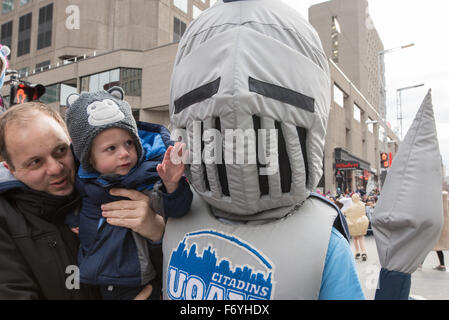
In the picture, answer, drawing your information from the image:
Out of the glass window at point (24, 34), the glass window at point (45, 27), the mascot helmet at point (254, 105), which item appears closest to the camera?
the mascot helmet at point (254, 105)

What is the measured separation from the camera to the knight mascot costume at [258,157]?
3.95ft

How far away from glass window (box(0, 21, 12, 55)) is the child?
134 ft

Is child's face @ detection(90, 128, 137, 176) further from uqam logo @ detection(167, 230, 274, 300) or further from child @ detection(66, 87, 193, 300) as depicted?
uqam logo @ detection(167, 230, 274, 300)

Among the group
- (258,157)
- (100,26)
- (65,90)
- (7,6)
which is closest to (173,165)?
(258,157)

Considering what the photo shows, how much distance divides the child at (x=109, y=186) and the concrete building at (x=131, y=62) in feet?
70.6

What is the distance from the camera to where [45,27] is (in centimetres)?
3123

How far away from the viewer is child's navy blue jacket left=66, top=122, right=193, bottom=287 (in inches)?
63.1

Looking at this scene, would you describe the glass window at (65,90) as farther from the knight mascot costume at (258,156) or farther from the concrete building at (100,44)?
the knight mascot costume at (258,156)

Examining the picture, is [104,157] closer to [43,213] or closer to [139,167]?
[139,167]

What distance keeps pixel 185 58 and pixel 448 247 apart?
16.0 feet

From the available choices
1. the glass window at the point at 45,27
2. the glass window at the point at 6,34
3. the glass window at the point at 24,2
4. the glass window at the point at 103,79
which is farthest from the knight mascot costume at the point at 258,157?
the glass window at the point at 6,34

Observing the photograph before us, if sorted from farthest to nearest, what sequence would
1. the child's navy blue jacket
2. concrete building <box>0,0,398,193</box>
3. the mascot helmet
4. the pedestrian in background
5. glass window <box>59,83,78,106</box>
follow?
glass window <box>59,83,78,106</box> → concrete building <box>0,0,398,193</box> → the pedestrian in background → the child's navy blue jacket → the mascot helmet

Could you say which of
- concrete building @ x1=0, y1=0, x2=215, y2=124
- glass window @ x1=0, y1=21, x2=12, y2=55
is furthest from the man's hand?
glass window @ x1=0, y1=21, x2=12, y2=55
